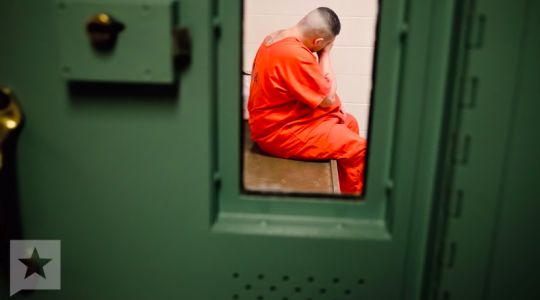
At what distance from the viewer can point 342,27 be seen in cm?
283

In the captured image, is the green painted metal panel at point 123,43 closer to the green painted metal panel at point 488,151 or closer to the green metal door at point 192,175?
the green metal door at point 192,175

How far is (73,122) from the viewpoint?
2.57 ft

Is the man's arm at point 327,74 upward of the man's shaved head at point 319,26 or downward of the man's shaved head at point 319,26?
downward

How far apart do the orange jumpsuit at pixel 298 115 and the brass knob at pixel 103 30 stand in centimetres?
147

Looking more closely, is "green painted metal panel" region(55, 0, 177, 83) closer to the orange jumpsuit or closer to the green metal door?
the green metal door

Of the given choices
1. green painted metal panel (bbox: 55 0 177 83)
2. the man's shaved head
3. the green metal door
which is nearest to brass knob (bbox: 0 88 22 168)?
the green metal door

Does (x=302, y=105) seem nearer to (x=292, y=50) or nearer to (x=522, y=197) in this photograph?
(x=292, y=50)

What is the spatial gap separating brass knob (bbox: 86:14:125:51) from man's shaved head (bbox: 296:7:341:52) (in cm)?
172

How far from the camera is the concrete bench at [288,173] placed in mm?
1888

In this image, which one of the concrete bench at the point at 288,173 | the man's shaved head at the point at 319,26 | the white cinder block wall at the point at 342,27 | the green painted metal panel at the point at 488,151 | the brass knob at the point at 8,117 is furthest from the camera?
the white cinder block wall at the point at 342,27

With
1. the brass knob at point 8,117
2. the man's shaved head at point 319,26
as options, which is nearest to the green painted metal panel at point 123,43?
the brass knob at point 8,117

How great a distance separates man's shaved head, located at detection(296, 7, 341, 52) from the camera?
2285 millimetres

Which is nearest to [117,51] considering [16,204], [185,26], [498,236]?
[185,26]

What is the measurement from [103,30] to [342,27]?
2.33 meters
